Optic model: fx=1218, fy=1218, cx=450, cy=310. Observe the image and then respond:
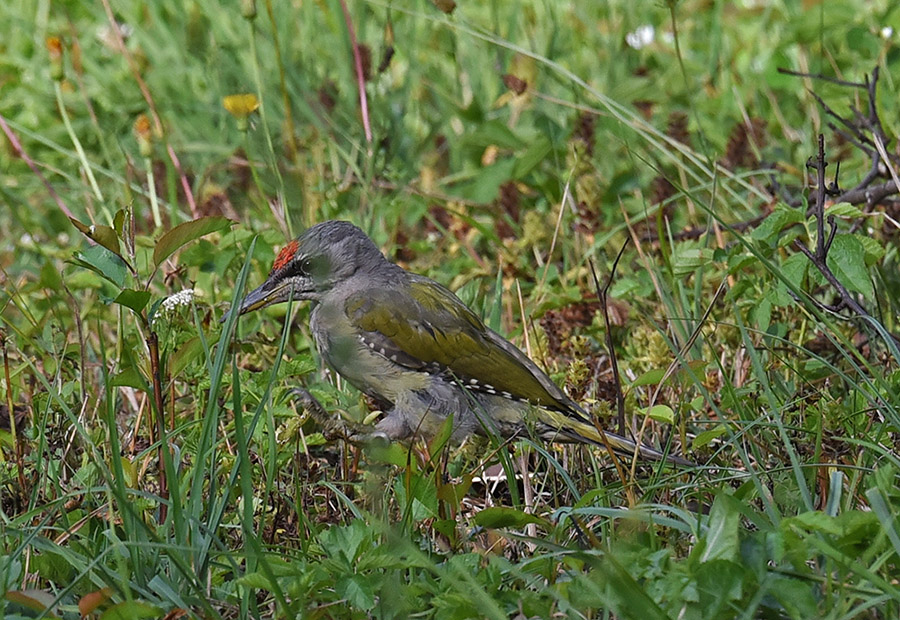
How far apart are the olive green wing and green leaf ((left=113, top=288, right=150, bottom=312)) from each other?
136 cm

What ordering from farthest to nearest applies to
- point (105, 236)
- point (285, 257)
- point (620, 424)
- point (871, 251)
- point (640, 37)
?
point (640, 37) < point (285, 257) < point (871, 251) < point (620, 424) < point (105, 236)

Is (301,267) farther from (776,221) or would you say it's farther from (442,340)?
(776,221)

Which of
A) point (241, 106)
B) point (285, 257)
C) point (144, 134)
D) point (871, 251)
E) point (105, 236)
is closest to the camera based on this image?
point (105, 236)

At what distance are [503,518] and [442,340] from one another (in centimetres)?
147

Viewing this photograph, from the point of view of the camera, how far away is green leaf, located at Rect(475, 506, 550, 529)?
2830 mm

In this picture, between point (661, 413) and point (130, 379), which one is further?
point (661, 413)

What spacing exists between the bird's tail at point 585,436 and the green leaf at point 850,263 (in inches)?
28.5

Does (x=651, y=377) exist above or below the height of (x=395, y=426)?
above

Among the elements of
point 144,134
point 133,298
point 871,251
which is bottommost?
point 871,251

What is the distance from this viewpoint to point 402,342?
14.1ft

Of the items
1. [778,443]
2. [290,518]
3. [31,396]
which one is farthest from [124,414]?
[778,443]

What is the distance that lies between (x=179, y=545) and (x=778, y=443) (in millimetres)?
1747

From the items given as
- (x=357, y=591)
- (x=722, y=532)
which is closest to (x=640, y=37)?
(x=722, y=532)

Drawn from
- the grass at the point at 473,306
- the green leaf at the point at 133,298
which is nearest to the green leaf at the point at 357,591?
the grass at the point at 473,306
